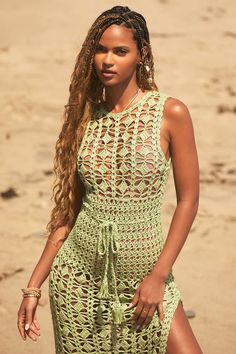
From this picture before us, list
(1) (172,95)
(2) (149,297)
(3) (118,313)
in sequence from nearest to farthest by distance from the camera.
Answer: (2) (149,297) → (3) (118,313) → (1) (172,95)

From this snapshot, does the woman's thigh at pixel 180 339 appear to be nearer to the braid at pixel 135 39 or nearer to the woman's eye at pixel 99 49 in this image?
the braid at pixel 135 39

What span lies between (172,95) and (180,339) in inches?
274

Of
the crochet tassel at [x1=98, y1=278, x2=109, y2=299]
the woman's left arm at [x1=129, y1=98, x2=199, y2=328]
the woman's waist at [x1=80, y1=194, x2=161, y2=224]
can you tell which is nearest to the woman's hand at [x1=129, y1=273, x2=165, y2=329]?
the woman's left arm at [x1=129, y1=98, x2=199, y2=328]

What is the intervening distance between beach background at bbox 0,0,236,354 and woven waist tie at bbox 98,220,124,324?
2.24 m

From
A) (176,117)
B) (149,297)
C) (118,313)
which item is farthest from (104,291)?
(176,117)

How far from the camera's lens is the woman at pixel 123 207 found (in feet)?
10.6

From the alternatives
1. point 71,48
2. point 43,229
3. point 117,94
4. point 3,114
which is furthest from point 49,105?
point 117,94

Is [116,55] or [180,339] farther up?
[116,55]

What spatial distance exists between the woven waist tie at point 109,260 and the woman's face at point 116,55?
1.76 feet

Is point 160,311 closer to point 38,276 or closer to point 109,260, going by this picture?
point 109,260

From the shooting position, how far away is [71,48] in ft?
36.4

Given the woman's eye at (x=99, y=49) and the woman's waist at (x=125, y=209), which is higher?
the woman's eye at (x=99, y=49)

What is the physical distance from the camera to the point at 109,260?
3275mm

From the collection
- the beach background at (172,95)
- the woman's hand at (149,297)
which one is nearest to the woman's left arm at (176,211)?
the woman's hand at (149,297)
